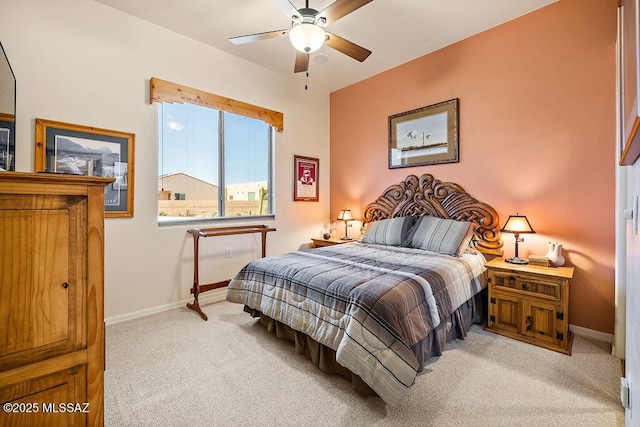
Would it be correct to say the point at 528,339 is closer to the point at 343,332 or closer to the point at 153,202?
the point at 343,332

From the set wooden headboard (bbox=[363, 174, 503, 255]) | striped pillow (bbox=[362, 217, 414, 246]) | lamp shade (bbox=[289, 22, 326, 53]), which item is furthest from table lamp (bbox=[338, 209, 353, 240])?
lamp shade (bbox=[289, 22, 326, 53])

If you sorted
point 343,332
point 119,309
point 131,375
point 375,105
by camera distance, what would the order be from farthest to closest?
1. point 375,105
2. point 119,309
3. point 131,375
4. point 343,332

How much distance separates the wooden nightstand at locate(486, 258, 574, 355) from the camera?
7.61 feet

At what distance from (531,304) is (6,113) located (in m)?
4.20

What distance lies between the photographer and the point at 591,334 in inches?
101

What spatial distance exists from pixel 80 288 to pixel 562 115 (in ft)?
12.3

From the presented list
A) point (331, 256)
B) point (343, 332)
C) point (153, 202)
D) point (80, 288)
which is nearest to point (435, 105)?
point (331, 256)

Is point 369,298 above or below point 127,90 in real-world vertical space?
below

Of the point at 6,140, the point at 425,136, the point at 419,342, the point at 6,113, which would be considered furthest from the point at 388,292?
the point at 6,113

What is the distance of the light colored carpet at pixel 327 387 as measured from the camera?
1.63m

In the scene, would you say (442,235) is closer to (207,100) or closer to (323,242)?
(323,242)

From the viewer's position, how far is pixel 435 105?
11.9ft

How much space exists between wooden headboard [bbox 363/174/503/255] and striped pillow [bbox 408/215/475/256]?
7.6 inches

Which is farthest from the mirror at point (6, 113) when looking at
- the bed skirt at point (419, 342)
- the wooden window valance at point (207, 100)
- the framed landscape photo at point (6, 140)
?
the bed skirt at point (419, 342)
